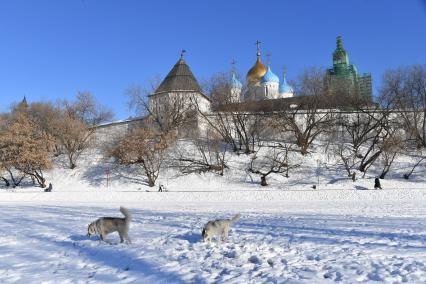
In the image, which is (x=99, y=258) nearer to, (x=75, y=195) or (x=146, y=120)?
(x=75, y=195)

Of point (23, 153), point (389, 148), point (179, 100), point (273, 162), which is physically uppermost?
point (179, 100)

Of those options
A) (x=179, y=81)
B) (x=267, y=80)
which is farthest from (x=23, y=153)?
(x=267, y=80)

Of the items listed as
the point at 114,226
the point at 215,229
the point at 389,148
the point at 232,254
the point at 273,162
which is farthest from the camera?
the point at 273,162

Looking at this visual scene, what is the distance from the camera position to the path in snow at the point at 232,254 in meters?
6.54

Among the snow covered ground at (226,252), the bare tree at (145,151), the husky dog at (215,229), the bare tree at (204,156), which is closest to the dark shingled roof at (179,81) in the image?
the bare tree at (204,156)

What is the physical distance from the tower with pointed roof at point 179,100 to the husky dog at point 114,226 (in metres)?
36.9

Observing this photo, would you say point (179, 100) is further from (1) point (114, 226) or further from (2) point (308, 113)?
(1) point (114, 226)

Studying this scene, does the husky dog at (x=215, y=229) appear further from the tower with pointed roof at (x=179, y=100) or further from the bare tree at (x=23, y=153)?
the tower with pointed roof at (x=179, y=100)

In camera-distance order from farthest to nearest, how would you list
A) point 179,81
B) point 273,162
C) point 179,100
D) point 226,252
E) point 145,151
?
point 179,81, point 179,100, point 273,162, point 145,151, point 226,252

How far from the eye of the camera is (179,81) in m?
55.8

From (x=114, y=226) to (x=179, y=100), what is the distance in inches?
1601

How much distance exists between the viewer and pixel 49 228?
39.5 ft

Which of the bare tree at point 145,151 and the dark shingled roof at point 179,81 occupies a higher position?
the dark shingled roof at point 179,81

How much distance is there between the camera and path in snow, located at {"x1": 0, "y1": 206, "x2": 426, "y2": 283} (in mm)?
6540
